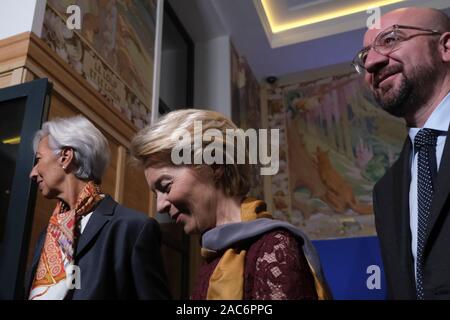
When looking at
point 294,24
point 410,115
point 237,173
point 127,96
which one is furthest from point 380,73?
point 294,24

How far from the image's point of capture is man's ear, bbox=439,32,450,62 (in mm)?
1995

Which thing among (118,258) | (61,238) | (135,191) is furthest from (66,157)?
(135,191)

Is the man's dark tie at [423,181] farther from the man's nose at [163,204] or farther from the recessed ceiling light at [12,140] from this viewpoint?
the recessed ceiling light at [12,140]

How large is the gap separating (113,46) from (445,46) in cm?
290

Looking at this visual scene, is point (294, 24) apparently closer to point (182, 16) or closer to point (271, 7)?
point (271, 7)

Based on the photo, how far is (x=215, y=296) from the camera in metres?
1.41

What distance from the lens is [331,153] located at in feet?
24.9

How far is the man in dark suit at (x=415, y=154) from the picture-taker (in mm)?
1573

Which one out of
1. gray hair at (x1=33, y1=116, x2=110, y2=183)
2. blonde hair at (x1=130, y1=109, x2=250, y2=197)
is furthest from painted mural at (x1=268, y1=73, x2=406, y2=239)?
blonde hair at (x1=130, y1=109, x2=250, y2=197)

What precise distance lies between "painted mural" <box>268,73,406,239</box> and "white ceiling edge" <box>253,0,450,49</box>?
1093 mm

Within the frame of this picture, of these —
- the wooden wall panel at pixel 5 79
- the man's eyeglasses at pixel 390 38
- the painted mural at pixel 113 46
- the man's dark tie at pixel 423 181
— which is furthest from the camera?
the painted mural at pixel 113 46

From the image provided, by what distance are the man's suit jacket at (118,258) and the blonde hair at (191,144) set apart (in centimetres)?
52

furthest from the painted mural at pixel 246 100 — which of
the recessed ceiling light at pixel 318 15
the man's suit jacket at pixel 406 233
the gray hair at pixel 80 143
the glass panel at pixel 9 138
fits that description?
the man's suit jacket at pixel 406 233

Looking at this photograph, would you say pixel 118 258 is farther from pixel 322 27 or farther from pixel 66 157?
pixel 322 27
